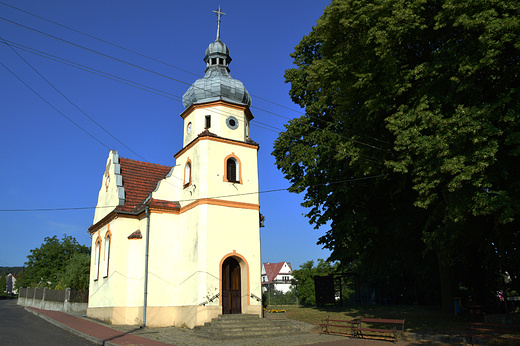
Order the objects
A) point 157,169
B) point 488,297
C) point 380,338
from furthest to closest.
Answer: point 488,297
point 157,169
point 380,338

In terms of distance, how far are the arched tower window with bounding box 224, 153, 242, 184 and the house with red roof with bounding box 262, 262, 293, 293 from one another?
58.8 meters

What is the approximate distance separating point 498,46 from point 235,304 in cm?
1403

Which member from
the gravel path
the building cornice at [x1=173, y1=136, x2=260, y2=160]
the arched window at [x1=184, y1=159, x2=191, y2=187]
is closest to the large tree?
the building cornice at [x1=173, y1=136, x2=260, y2=160]

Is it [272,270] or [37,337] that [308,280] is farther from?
[272,270]

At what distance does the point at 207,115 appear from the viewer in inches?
782

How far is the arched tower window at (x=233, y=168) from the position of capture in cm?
1919

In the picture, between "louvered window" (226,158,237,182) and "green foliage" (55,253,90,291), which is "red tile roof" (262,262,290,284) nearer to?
"green foliage" (55,253,90,291)

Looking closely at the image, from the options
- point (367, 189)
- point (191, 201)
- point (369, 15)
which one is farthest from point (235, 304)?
point (369, 15)

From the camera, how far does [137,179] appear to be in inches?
906

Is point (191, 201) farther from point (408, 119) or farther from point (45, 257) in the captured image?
point (45, 257)

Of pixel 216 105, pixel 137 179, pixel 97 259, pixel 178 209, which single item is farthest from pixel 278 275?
pixel 216 105

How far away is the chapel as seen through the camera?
1758 cm

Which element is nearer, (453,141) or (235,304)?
(453,141)

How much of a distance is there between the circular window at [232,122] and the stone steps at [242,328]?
901 cm
